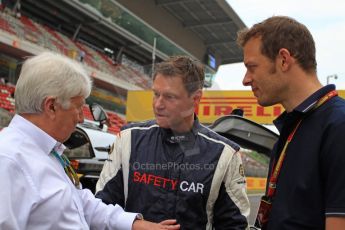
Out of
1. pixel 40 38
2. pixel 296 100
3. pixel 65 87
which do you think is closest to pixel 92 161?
pixel 65 87

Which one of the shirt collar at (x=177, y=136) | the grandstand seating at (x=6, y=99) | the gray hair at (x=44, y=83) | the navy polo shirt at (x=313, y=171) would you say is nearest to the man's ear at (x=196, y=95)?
the shirt collar at (x=177, y=136)

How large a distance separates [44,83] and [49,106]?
0.10 metres

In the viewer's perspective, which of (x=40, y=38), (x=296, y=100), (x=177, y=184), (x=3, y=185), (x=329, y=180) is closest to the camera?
(x=329, y=180)

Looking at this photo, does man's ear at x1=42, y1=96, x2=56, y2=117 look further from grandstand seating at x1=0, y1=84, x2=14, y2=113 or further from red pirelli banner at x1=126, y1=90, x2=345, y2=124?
grandstand seating at x1=0, y1=84, x2=14, y2=113

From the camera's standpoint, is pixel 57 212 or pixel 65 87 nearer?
pixel 57 212

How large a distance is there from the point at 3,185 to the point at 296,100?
3.67 ft

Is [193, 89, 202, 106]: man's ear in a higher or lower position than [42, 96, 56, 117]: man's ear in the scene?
higher

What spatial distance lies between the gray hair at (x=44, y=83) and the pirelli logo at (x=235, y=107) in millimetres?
11290

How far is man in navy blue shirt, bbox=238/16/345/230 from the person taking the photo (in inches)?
56.6

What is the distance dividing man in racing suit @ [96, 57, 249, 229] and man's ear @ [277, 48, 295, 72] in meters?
0.76

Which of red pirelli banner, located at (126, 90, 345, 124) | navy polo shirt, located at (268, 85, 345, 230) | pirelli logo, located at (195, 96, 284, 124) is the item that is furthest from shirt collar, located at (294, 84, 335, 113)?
pirelli logo, located at (195, 96, 284, 124)

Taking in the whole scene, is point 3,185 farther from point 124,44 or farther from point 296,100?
point 124,44

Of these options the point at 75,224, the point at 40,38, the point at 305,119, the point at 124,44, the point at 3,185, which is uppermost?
the point at 124,44

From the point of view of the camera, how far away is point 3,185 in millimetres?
1555
